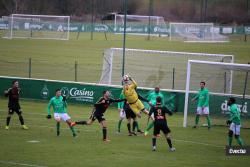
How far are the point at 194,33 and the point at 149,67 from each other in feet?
118

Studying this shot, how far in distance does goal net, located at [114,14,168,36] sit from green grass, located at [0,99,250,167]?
50793 millimetres

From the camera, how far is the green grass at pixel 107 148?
68.7ft

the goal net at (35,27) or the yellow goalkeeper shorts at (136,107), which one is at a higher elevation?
the goal net at (35,27)

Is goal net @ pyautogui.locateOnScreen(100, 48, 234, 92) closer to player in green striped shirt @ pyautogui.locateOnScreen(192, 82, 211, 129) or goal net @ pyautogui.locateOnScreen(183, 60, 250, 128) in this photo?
goal net @ pyautogui.locateOnScreen(183, 60, 250, 128)

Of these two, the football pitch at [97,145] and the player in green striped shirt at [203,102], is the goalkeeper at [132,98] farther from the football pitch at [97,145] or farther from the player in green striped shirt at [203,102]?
the player in green striped shirt at [203,102]

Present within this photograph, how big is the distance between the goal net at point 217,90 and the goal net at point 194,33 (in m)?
35.8

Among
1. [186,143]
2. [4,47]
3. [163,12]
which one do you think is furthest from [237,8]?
[186,143]

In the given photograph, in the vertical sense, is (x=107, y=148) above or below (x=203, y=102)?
below

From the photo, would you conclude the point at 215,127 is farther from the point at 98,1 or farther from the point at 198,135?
the point at 98,1

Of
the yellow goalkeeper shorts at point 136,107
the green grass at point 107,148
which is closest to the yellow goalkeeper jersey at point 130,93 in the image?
the yellow goalkeeper shorts at point 136,107

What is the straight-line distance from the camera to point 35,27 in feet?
240

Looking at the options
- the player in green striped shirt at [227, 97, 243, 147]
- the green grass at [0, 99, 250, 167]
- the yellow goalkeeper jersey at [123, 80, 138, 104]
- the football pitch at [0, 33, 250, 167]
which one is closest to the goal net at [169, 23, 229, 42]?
the football pitch at [0, 33, 250, 167]

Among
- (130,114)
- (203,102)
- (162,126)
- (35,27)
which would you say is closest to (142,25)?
(35,27)

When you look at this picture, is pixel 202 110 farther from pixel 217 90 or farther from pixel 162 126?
pixel 162 126
